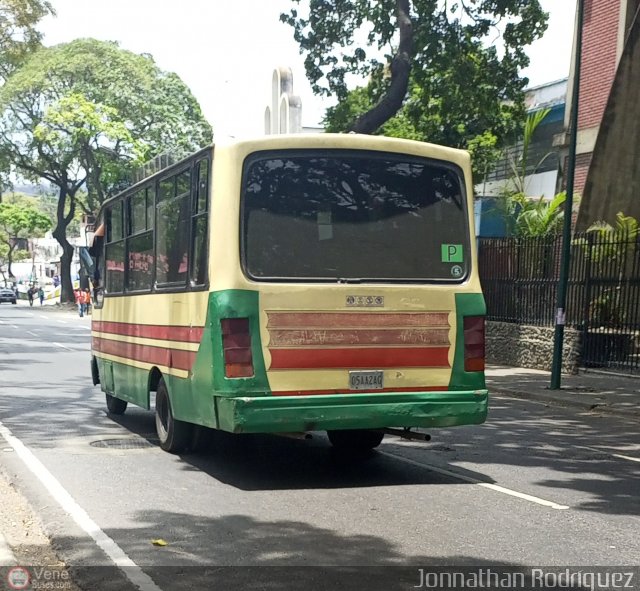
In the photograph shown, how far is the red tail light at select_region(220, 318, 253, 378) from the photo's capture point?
27.8 ft

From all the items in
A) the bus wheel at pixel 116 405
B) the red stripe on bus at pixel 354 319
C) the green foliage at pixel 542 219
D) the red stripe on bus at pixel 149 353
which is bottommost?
the bus wheel at pixel 116 405

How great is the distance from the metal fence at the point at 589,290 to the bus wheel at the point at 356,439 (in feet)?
33.3

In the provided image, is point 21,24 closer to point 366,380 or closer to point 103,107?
point 366,380

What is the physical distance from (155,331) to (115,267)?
2.40 metres

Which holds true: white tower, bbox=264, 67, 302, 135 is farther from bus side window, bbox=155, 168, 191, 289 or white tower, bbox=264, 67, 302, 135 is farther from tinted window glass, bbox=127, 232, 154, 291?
bus side window, bbox=155, 168, 191, 289

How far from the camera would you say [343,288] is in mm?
8820

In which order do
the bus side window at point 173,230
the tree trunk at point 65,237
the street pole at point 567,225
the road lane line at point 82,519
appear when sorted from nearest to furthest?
the road lane line at point 82,519 < the bus side window at point 173,230 < the street pole at point 567,225 < the tree trunk at point 65,237

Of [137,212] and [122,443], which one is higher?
[137,212]

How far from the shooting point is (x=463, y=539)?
6777mm

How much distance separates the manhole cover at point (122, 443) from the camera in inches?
432

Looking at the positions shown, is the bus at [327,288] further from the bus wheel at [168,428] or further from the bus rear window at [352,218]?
the bus wheel at [168,428]

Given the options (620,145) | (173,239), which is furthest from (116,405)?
(620,145)

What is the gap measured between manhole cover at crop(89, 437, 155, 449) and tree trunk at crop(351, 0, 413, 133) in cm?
1287

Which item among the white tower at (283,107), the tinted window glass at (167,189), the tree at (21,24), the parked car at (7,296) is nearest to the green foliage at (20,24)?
the tree at (21,24)
